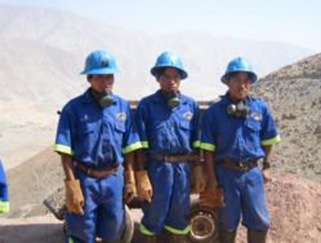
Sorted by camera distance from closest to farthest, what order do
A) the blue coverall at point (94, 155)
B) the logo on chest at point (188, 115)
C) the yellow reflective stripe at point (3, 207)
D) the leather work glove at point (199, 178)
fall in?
the yellow reflective stripe at point (3, 207), the blue coverall at point (94, 155), the logo on chest at point (188, 115), the leather work glove at point (199, 178)

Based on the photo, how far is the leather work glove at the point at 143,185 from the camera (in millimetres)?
6020

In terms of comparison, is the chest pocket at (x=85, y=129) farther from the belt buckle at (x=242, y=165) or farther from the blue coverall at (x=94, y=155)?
the belt buckle at (x=242, y=165)

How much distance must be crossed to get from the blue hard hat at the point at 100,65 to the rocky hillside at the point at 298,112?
8287 mm

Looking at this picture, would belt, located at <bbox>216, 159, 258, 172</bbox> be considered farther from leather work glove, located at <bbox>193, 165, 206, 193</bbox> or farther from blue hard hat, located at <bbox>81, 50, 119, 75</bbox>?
blue hard hat, located at <bbox>81, 50, 119, 75</bbox>

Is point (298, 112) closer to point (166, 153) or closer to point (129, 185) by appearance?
point (166, 153)

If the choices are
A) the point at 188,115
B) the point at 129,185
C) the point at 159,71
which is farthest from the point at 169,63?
the point at 129,185

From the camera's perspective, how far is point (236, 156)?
6.14 metres

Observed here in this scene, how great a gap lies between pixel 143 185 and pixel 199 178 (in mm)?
668

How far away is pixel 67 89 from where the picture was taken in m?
79.3

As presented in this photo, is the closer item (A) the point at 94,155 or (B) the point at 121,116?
(A) the point at 94,155

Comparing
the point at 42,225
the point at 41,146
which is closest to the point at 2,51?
the point at 41,146

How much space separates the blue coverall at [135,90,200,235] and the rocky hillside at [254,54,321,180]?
741 centimetres

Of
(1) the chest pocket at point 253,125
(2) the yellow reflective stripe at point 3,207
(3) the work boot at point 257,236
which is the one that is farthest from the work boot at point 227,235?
(2) the yellow reflective stripe at point 3,207

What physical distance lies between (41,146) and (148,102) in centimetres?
3440
